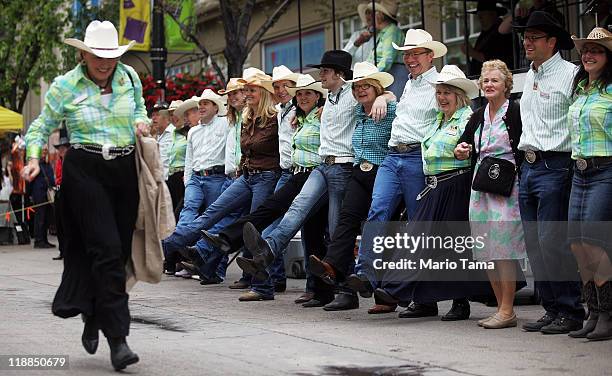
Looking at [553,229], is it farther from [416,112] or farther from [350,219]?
[350,219]

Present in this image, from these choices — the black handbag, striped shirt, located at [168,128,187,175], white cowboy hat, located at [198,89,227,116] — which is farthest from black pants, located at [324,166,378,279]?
striped shirt, located at [168,128,187,175]

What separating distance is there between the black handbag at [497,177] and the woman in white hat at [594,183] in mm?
690

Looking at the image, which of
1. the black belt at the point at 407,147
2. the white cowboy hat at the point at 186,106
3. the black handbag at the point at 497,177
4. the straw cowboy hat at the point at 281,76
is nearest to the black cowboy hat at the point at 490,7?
the white cowboy hat at the point at 186,106

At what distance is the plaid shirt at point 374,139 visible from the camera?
10.6m

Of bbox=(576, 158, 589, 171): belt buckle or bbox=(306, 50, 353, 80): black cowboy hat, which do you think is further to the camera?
bbox=(306, 50, 353, 80): black cowboy hat

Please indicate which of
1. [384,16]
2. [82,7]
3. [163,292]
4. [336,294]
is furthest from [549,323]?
[82,7]

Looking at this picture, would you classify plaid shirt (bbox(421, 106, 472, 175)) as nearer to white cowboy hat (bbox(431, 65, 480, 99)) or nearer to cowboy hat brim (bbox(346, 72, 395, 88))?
white cowboy hat (bbox(431, 65, 480, 99))

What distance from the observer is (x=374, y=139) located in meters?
10.6

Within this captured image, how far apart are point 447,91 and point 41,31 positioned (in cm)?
2357

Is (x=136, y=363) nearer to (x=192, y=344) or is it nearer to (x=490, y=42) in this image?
(x=192, y=344)

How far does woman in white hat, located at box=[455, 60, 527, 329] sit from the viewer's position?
920 centimetres

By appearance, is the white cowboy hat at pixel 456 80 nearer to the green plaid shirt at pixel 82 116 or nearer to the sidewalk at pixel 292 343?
the sidewalk at pixel 292 343

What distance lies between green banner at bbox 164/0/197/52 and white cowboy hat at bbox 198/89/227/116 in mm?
7688

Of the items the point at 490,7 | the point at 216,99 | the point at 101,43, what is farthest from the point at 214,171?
the point at 101,43
